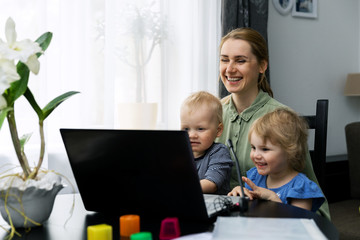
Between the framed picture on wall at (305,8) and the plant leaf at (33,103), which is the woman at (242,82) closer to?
the plant leaf at (33,103)

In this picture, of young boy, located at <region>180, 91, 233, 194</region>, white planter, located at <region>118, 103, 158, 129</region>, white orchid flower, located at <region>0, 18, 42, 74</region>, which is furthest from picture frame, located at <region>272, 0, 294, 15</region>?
white orchid flower, located at <region>0, 18, 42, 74</region>

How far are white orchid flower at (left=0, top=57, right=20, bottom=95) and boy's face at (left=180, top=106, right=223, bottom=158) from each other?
83cm

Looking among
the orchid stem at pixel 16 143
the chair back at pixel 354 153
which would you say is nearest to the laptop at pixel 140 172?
the orchid stem at pixel 16 143

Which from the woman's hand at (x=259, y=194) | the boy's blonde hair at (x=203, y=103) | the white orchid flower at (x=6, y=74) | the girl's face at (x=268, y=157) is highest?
the white orchid flower at (x=6, y=74)

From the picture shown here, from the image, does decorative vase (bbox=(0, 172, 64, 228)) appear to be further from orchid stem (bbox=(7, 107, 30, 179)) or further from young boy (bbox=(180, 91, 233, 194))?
young boy (bbox=(180, 91, 233, 194))

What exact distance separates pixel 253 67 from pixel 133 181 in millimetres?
1186

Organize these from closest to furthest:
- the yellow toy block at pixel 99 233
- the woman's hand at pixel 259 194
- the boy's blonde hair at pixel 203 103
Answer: the yellow toy block at pixel 99 233 → the woman's hand at pixel 259 194 → the boy's blonde hair at pixel 203 103

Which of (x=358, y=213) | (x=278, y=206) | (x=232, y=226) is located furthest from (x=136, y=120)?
(x=232, y=226)

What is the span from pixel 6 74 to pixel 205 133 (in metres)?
0.87

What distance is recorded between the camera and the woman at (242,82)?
2.04 m

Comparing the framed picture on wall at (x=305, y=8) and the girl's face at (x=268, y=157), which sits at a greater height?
the framed picture on wall at (x=305, y=8)

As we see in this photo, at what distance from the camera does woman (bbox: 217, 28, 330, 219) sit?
6.71ft

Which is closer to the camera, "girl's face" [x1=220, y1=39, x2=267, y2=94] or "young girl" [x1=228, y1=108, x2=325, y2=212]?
"young girl" [x1=228, y1=108, x2=325, y2=212]

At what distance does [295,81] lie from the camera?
154 inches
